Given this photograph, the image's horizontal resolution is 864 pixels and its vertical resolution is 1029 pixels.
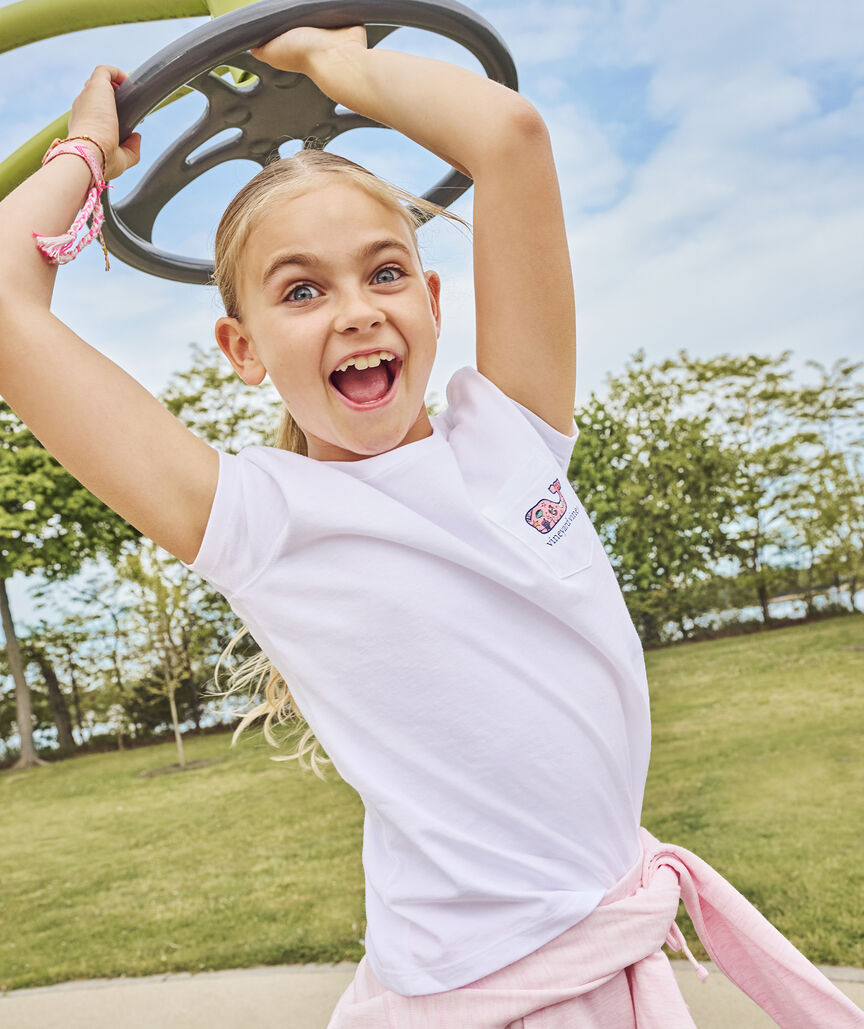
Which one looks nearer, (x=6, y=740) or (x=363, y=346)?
(x=363, y=346)

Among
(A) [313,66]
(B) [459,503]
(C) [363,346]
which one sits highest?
(A) [313,66]

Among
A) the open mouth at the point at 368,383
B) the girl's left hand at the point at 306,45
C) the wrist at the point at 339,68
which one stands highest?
the girl's left hand at the point at 306,45

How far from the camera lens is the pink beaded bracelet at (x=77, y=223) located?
123 centimetres

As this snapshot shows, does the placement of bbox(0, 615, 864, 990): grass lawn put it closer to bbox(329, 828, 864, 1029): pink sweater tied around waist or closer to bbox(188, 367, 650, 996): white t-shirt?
bbox(329, 828, 864, 1029): pink sweater tied around waist

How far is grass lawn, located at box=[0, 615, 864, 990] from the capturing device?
4.87 m

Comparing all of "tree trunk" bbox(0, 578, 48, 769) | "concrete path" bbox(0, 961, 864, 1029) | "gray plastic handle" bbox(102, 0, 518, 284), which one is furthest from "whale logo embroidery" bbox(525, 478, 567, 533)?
"tree trunk" bbox(0, 578, 48, 769)

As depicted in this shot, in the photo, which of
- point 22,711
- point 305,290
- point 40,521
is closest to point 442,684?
point 305,290

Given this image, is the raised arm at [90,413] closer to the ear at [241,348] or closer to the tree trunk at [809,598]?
the ear at [241,348]

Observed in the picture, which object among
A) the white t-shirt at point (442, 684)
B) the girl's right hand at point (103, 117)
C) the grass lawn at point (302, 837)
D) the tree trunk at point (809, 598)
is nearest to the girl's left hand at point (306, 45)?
the girl's right hand at point (103, 117)

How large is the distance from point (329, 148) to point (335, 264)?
72 centimetres

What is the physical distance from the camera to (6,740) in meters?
13.8

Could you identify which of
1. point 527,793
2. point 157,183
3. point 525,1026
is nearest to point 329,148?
point 157,183

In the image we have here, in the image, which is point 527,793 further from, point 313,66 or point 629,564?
point 629,564

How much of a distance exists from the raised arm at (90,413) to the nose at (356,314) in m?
0.23
